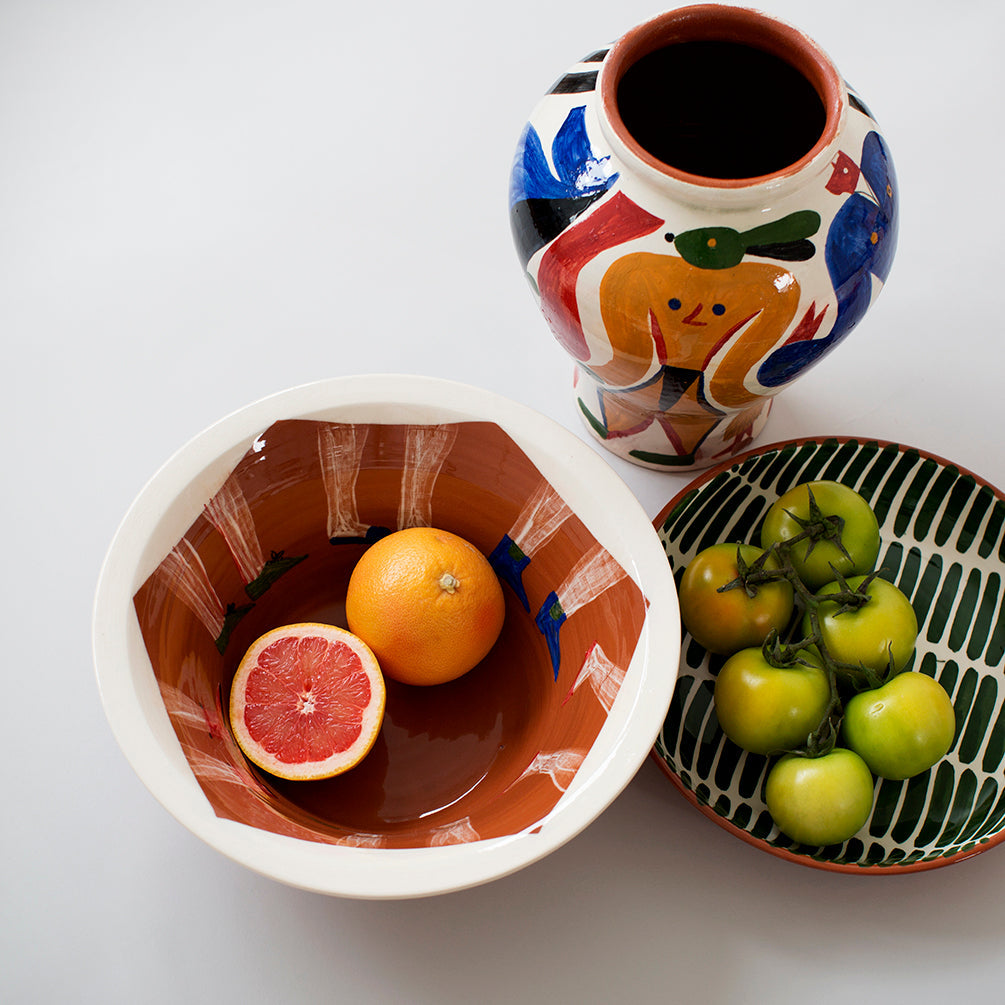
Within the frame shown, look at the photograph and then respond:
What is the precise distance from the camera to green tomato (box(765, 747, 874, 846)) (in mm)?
725

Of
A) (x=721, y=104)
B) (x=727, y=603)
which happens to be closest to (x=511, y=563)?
(x=727, y=603)

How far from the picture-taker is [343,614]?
85cm

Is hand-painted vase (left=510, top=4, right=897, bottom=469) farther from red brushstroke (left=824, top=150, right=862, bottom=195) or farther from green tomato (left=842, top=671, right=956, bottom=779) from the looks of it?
green tomato (left=842, top=671, right=956, bottom=779)

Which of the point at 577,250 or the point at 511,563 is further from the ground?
the point at 577,250

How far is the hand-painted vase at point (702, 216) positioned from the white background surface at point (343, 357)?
0.26 metres

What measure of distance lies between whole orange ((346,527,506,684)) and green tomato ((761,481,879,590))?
0.82ft

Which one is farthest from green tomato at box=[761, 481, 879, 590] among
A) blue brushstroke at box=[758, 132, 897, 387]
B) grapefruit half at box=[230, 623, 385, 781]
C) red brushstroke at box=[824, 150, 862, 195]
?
grapefruit half at box=[230, 623, 385, 781]

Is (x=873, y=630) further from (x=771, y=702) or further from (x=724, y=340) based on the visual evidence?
(x=724, y=340)

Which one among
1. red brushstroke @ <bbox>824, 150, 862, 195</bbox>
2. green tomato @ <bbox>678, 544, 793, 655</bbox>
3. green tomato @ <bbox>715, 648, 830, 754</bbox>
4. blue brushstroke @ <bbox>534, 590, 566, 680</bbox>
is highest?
red brushstroke @ <bbox>824, 150, 862, 195</bbox>

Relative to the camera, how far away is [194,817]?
0.62 m

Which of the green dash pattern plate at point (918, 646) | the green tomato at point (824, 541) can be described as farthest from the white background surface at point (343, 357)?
the green tomato at point (824, 541)

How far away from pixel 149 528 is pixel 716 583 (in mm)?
433

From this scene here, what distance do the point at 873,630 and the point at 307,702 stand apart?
1.44 ft

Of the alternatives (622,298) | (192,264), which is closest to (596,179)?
(622,298)
